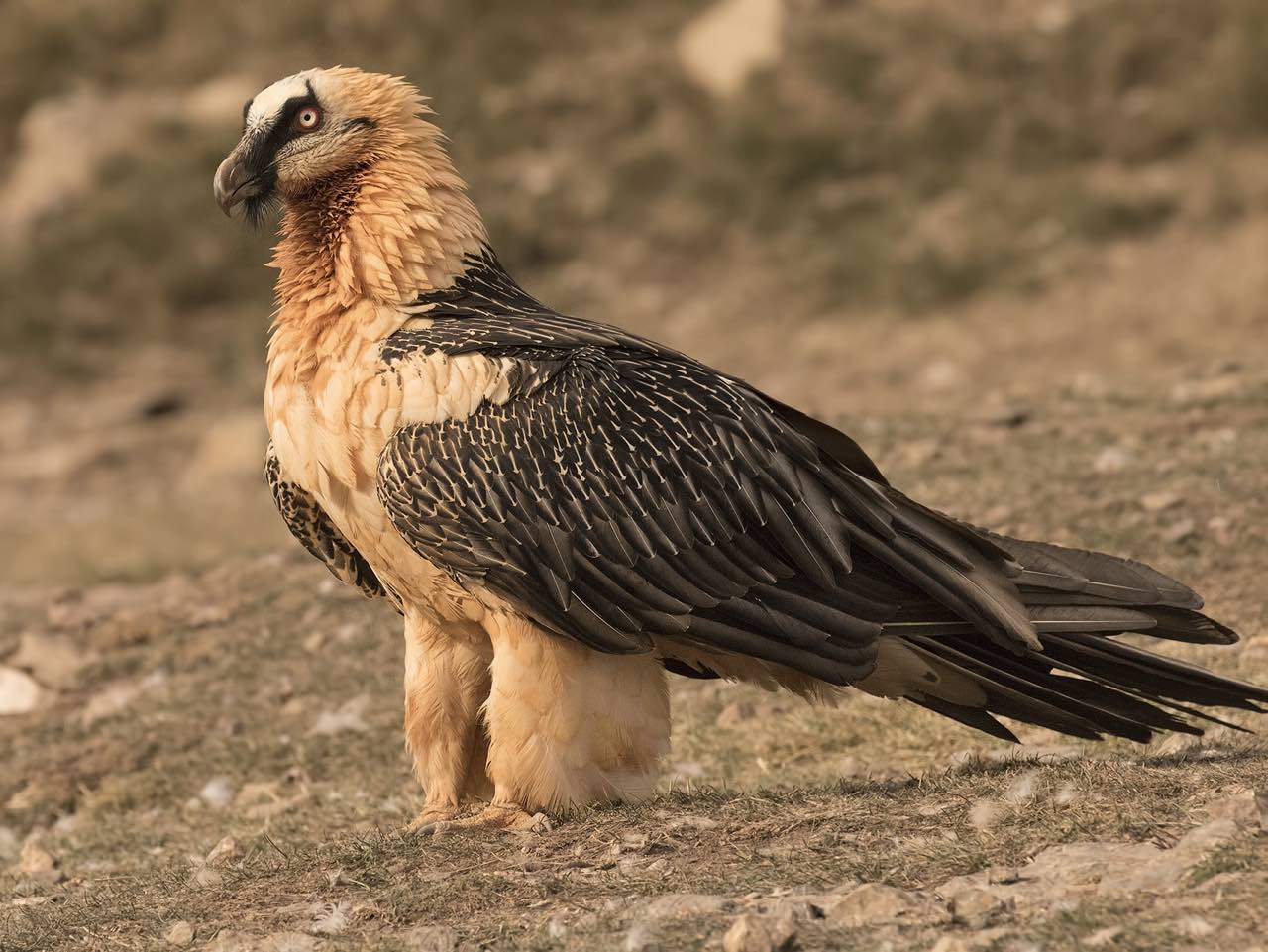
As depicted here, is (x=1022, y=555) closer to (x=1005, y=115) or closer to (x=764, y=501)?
(x=764, y=501)

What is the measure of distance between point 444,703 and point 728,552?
45.6 inches

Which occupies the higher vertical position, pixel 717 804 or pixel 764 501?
pixel 764 501

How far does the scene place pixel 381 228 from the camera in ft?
21.9

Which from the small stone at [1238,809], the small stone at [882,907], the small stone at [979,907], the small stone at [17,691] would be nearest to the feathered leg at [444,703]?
the small stone at [882,907]

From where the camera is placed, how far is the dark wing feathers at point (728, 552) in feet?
20.3

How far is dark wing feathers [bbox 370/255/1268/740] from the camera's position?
6.20 metres

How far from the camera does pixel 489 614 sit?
6.36 meters

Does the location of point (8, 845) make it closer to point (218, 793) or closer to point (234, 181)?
point (218, 793)

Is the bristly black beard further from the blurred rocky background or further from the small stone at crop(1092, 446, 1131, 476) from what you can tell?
the blurred rocky background

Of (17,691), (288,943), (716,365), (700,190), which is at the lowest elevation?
(288,943)

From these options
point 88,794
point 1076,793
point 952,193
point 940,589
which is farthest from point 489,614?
point 952,193

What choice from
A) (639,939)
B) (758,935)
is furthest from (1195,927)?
(639,939)

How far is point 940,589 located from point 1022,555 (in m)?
0.41

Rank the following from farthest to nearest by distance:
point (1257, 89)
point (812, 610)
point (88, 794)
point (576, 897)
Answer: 1. point (1257, 89)
2. point (88, 794)
3. point (812, 610)
4. point (576, 897)
